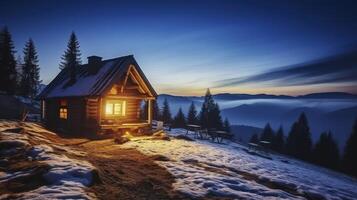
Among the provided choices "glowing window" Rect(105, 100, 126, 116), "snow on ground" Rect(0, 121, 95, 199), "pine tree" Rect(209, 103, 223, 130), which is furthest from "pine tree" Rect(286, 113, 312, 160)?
"snow on ground" Rect(0, 121, 95, 199)

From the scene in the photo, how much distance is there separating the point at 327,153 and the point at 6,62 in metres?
66.9

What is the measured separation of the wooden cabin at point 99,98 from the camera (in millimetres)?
19844

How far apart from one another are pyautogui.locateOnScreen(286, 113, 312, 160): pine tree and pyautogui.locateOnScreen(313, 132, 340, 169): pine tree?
216cm

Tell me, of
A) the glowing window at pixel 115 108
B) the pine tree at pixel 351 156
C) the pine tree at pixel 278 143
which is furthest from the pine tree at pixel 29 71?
the pine tree at pixel 351 156

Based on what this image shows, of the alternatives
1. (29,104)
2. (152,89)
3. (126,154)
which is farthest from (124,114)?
(29,104)

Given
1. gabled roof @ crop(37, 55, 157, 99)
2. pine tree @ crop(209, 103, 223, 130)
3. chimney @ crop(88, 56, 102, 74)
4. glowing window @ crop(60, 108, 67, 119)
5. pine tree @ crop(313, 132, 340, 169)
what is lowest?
pine tree @ crop(313, 132, 340, 169)

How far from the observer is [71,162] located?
8453 millimetres

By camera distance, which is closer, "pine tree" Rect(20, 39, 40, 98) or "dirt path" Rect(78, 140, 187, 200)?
"dirt path" Rect(78, 140, 187, 200)

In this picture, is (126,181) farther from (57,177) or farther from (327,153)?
(327,153)

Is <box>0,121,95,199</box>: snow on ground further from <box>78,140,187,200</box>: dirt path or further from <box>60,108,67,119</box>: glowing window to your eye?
<box>60,108,67,119</box>: glowing window

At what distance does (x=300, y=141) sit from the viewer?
5175 centimetres

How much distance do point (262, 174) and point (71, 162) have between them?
868cm

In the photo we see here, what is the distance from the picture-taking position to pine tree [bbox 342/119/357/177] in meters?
41.6

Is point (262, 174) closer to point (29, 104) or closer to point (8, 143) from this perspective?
point (8, 143)
